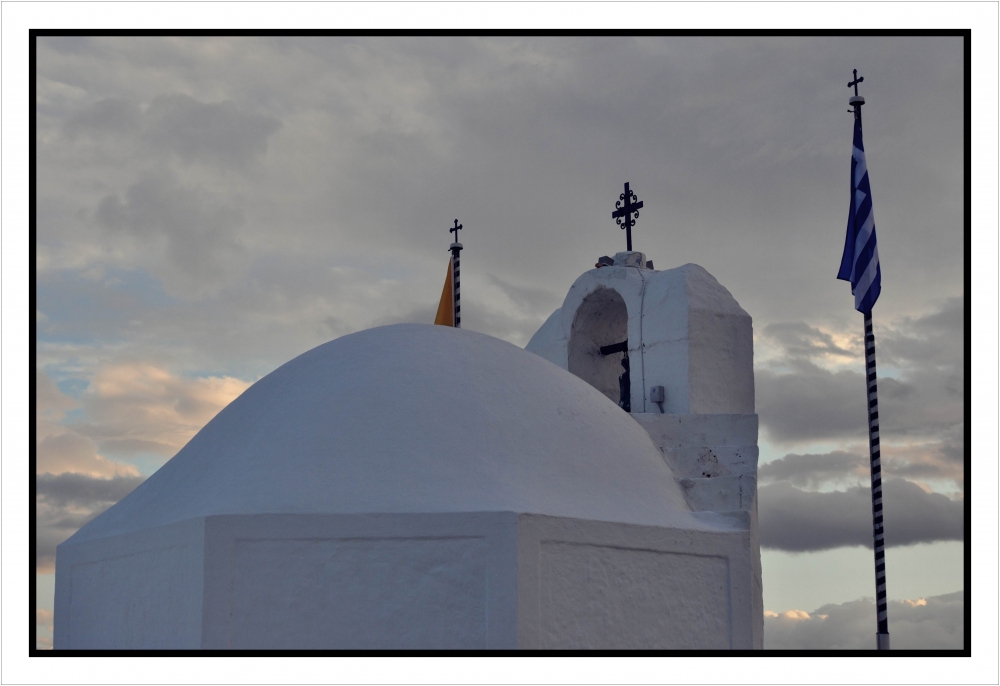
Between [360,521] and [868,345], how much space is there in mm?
6964

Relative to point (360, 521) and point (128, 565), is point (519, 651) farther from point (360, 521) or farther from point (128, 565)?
point (128, 565)

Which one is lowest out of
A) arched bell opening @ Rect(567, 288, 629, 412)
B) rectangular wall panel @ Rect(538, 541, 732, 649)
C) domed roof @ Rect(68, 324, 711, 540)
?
rectangular wall panel @ Rect(538, 541, 732, 649)

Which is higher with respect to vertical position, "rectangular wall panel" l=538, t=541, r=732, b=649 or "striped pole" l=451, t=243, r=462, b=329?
"striped pole" l=451, t=243, r=462, b=329

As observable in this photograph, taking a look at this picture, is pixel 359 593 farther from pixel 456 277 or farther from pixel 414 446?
pixel 456 277

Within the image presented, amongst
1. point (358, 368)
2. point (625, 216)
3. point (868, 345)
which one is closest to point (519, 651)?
point (358, 368)

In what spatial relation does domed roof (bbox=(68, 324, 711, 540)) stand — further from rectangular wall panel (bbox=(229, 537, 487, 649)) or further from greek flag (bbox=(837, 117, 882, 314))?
greek flag (bbox=(837, 117, 882, 314))

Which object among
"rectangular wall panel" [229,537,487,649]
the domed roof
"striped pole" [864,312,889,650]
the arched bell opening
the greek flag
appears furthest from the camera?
the arched bell opening

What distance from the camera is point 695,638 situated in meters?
11.7

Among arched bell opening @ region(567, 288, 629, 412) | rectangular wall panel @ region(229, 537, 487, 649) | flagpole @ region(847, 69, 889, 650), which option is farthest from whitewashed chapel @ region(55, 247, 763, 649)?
arched bell opening @ region(567, 288, 629, 412)

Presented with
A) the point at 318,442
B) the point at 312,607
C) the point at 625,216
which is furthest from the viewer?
the point at 625,216

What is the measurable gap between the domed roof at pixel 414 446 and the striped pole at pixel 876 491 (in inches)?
96.7

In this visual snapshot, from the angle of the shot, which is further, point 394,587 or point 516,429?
point 516,429

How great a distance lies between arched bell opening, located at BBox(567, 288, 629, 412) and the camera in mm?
16766

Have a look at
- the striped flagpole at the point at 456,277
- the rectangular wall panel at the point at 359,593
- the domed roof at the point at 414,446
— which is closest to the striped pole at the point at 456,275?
the striped flagpole at the point at 456,277
